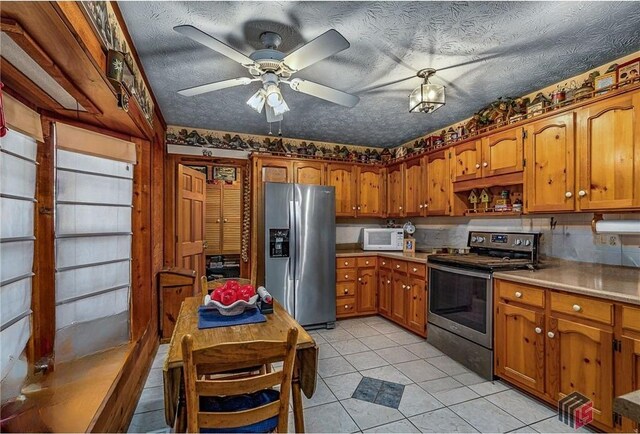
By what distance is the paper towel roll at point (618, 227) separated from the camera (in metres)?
2.16

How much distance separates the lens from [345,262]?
427 cm

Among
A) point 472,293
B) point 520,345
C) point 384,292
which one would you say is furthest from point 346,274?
point 520,345

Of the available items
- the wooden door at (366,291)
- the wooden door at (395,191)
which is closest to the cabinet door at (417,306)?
the wooden door at (366,291)

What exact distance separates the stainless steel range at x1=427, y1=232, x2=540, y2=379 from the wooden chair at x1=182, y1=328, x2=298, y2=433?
2.08 metres

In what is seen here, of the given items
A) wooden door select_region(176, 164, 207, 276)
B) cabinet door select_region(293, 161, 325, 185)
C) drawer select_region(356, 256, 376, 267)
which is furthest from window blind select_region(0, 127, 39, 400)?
drawer select_region(356, 256, 376, 267)

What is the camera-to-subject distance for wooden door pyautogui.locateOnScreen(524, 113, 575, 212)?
2467 mm

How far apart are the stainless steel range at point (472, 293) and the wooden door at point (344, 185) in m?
1.58

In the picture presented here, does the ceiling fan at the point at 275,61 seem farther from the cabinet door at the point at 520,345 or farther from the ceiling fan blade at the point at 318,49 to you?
the cabinet door at the point at 520,345

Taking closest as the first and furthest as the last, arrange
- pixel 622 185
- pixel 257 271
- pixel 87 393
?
pixel 87 393 < pixel 622 185 < pixel 257 271

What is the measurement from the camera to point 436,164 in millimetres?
3875

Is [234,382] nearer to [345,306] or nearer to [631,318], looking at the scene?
[631,318]

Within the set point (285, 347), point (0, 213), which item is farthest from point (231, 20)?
point (285, 347)

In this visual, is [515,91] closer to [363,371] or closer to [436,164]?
[436,164]

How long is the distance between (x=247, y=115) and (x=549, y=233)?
3.36 metres
